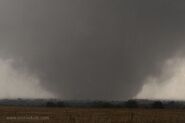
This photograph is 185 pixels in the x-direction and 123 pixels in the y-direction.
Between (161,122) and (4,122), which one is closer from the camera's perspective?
(4,122)

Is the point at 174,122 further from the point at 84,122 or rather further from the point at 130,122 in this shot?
the point at 84,122

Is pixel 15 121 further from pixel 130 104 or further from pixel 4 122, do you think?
pixel 130 104

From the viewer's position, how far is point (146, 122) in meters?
35.9

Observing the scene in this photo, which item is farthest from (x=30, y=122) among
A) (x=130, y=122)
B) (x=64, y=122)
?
(x=130, y=122)

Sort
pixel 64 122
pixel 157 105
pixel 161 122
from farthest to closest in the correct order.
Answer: pixel 157 105, pixel 161 122, pixel 64 122

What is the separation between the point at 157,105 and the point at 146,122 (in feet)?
282

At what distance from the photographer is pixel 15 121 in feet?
118

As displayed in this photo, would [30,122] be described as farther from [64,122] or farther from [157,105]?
[157,105]

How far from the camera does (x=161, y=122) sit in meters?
36.9

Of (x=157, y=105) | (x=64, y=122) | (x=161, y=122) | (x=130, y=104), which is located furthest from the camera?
(x=130, y=104)

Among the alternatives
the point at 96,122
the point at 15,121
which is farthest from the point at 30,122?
the point at 96,122

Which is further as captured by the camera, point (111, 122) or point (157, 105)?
point (157, 105)

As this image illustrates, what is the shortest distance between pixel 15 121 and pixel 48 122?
133 inches

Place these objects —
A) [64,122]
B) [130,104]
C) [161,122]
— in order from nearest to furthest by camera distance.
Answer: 1. [64,122]
2. [161,122]
3. [130,104]
